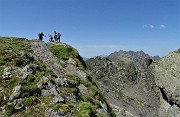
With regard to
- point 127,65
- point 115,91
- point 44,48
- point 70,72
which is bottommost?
point 115,91

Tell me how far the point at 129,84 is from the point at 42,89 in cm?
16039

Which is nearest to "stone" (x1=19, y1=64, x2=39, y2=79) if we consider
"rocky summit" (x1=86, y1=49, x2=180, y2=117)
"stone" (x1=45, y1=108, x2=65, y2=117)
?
"stone" (x1=45, y1=108, x2=65, y2=117)

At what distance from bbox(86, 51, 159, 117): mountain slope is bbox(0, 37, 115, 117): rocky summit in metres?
121

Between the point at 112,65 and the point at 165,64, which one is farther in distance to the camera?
the point at 112,65

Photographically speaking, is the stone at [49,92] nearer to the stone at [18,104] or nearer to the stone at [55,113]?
the stone at [18,104]

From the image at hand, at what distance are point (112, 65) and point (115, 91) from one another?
27482 mm

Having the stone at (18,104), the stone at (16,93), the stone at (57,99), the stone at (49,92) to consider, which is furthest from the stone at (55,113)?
the stone at (16,93)

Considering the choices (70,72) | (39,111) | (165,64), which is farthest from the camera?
(165,64)

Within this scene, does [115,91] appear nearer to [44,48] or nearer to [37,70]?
[44,48]

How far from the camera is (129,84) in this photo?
181 metres

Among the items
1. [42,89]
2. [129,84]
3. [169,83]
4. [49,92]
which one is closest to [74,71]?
[42,89]

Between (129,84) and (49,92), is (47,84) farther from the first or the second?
(129,84)

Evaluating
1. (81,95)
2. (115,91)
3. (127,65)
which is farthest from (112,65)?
(81,95)

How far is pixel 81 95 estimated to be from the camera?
25.5 metres
